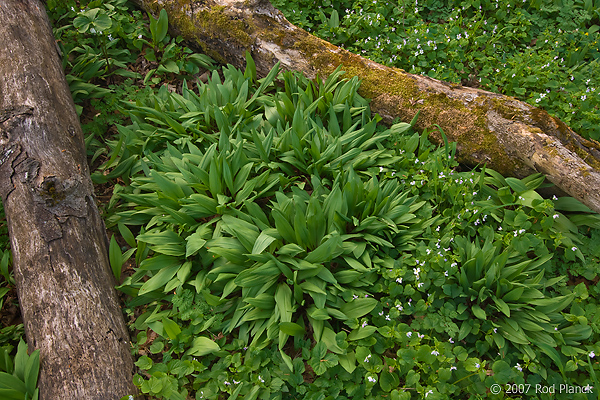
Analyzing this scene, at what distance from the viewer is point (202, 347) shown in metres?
2.67

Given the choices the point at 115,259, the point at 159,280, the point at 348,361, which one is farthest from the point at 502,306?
the point at 115,259

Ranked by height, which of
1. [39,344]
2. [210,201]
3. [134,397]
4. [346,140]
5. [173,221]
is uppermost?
[346,140]

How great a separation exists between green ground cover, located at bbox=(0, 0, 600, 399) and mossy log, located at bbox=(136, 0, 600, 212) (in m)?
0.20

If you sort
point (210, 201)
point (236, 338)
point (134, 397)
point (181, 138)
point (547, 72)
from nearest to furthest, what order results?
point (134, 397) → point (236, 338) → point (210, 201) → point (181, 138) → point (547, 72)

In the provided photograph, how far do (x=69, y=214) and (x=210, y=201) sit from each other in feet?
3.48

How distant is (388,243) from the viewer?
2963 millimetres

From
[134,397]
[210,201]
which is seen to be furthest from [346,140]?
[134,397]

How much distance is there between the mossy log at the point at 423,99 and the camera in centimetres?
329

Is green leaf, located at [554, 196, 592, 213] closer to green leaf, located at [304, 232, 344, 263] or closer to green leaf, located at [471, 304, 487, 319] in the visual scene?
green leaf, located at [471, 304, 487, 319]

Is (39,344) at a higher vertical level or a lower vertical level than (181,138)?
lower

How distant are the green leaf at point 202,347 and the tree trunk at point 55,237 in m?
0.43

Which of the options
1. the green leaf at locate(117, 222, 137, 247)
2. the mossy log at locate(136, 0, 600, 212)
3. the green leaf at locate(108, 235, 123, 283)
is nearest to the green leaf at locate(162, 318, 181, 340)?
the green leaf at locate(108, 235, 123, 283)

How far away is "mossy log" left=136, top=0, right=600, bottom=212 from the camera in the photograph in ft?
10.8

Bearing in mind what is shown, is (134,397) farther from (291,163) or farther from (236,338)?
(291,163)
